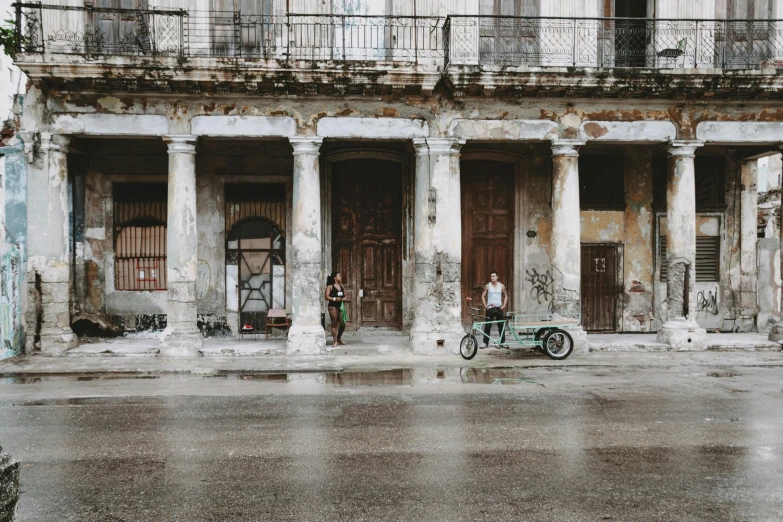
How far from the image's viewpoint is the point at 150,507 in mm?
4699

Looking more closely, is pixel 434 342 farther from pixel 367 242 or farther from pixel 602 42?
pixel 602 42

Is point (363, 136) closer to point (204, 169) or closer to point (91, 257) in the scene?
point (204, 169)

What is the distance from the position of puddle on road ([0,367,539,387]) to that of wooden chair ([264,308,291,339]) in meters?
3.13

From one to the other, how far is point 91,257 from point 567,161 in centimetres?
1103

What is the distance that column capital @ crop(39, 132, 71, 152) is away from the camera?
12.2m

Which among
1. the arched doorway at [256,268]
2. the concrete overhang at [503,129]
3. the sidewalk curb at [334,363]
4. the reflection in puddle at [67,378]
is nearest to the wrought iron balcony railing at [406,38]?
the concrete overhang at [503,129]

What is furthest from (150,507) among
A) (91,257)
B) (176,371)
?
(91,257)

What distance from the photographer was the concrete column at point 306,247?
12.6 meters

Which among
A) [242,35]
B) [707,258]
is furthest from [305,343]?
[707,258]

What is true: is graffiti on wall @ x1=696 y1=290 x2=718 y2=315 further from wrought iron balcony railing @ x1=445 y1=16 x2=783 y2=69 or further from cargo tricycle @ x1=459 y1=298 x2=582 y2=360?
wrought iron balcony railing @ x1=445 y1=16 x2=783 y2=69

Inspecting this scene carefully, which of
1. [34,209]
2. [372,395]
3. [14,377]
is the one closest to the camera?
[372,395]

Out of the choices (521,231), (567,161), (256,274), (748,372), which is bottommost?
(748,372)

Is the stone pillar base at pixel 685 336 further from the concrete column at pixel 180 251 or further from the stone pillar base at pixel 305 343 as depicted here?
the concrete column at pixel 180 251

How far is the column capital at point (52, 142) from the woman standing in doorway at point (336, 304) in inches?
237
